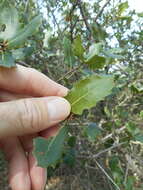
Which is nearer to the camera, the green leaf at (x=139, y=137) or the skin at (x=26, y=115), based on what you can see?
the skin at (x=26, y=115)

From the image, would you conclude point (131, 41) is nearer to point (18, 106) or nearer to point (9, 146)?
point (9, 146)

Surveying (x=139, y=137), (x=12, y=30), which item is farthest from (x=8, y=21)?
(x=139, y=137)

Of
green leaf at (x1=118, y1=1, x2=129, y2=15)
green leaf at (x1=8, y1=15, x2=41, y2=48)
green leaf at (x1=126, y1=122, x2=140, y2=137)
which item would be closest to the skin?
green leaf at (x1=8, y1=15, x2=41, y2=48)

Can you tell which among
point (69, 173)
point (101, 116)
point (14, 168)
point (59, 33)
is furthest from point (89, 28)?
point (69, 173)

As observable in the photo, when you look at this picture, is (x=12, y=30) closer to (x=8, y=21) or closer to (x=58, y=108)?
(x=8, y=21)

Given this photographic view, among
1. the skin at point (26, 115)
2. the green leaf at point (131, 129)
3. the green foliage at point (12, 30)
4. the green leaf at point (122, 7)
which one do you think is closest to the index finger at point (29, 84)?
the skin at point (26, 115)

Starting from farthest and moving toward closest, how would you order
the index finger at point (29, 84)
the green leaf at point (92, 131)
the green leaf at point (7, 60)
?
1. the green leaf at point (92, 131)
2. the index finger at point (29, 84)
3. the green leaf at point (7, 60)

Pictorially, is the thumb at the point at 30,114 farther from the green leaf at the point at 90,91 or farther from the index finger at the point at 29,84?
Answer: the index finger at the point at 29,84
